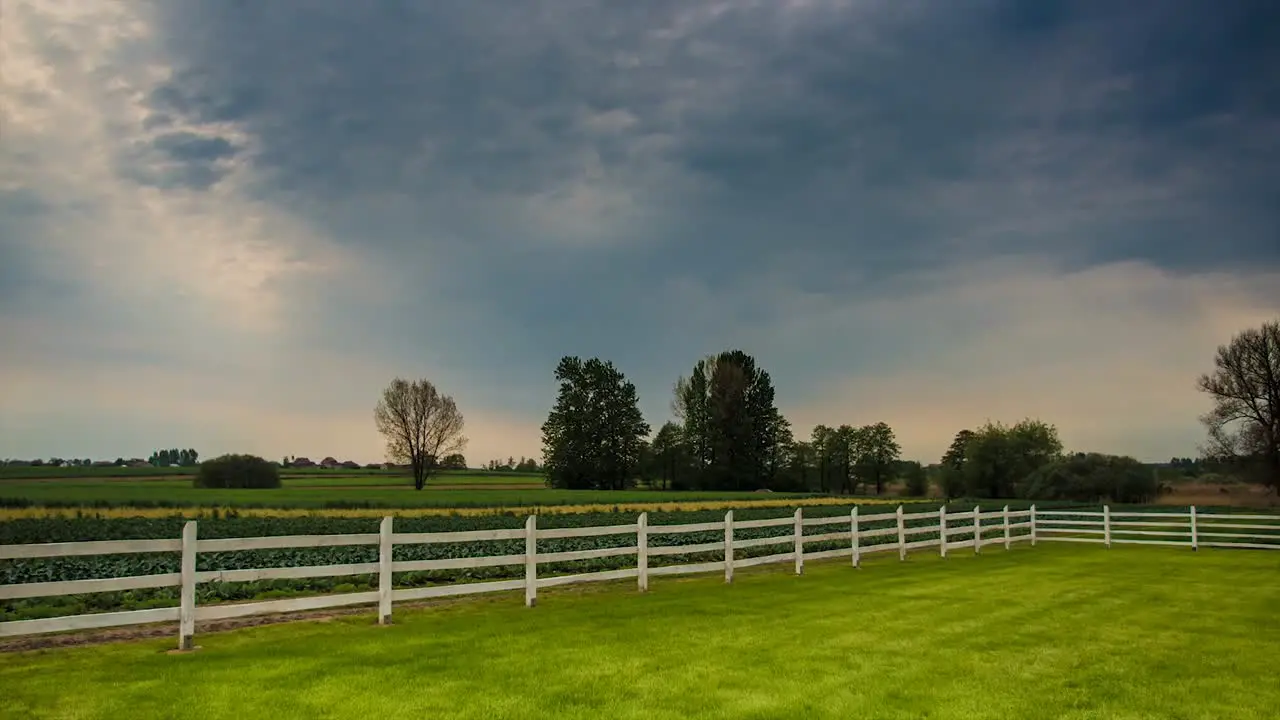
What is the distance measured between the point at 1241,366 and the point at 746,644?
51714mm

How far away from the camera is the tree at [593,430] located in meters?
82.8

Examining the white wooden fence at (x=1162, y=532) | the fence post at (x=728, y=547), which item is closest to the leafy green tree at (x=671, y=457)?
the white wooden fence at (x=1162, y=532)

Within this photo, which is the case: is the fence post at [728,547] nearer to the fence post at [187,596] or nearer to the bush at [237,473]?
the fence post at [187,596]

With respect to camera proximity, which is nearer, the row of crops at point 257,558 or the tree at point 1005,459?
the row of crops at point 257,558

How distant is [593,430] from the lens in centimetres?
8425

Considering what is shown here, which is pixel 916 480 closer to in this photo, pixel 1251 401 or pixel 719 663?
pixel 1251 401

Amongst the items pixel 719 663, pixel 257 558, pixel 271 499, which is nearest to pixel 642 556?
pixel 719 663

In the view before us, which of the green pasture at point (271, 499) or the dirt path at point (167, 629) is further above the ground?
the dirt path at point (167, 629)

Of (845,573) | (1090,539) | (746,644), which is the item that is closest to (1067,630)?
(746,644)

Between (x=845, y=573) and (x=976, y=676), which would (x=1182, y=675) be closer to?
(x=976, y=676)

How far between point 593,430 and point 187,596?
74501 millimetres

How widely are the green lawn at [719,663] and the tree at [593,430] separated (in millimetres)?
68687

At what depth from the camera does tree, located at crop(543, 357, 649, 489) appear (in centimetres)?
8275

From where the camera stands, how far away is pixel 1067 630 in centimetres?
1106
